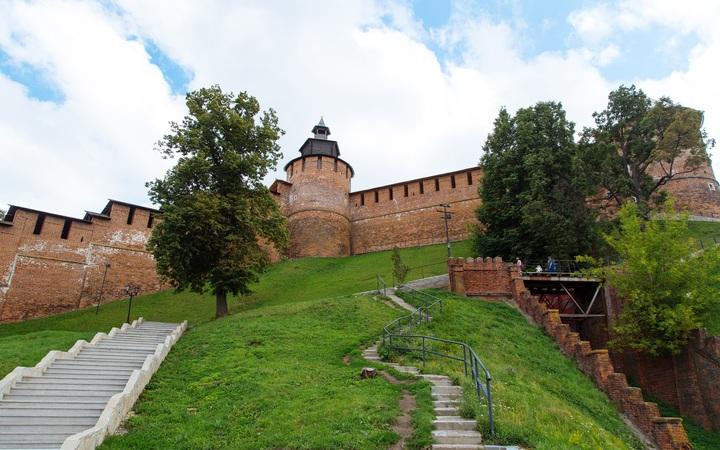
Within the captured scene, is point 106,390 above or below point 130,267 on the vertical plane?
below

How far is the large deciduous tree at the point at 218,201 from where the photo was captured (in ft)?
62.7

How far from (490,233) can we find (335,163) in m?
18.8

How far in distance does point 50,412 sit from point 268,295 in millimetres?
18460

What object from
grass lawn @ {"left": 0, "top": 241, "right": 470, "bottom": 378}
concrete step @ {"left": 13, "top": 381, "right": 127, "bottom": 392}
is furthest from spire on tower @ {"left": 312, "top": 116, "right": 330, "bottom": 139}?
concrete step @ {"left": 13, "top": 381, "right": 127, "bottom": 392}

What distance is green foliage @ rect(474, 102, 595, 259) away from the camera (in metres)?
23.5

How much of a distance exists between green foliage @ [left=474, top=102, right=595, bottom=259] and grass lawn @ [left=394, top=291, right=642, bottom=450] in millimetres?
6459

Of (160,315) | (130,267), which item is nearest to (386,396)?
(160,315)

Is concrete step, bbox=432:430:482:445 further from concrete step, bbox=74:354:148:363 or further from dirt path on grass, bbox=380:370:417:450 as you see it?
concrete step, bbox=74:354:148:363

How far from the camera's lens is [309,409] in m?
8.05

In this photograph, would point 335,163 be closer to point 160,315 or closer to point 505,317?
point 160,315

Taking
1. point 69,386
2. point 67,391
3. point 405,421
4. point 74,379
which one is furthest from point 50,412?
point 405,421

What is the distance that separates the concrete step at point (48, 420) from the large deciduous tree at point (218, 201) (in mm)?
10227

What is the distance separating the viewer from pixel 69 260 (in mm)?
29828

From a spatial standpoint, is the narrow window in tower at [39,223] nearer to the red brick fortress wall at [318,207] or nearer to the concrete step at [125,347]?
the red brick fortress wall at [318,207]
